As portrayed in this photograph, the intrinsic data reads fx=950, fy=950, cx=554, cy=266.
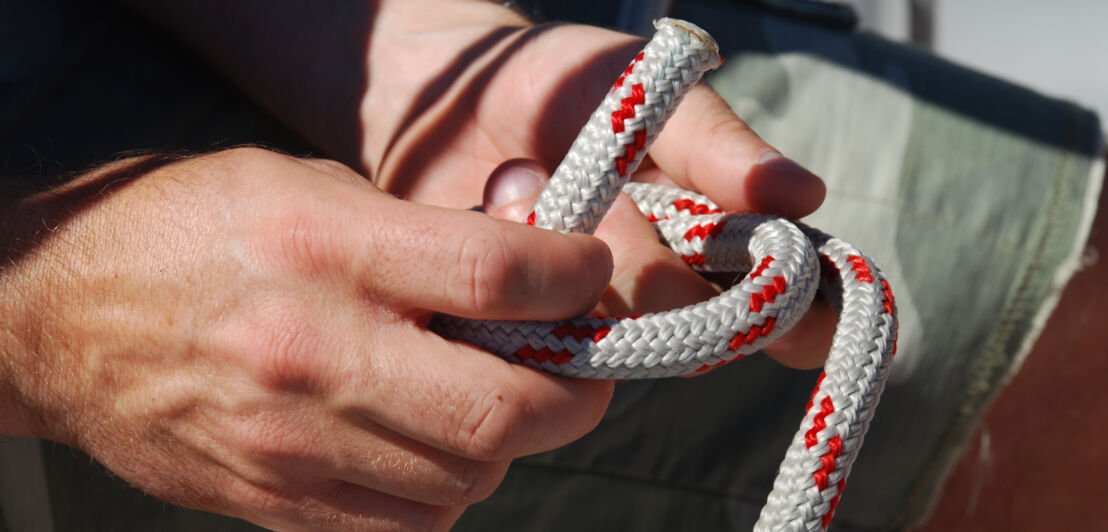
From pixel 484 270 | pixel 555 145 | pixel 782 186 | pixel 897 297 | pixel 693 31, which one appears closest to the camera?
pixel 484 270

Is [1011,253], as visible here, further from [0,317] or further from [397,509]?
[0,317]

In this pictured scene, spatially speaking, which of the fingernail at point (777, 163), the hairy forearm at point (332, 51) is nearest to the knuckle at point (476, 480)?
the fingernail at point (777, 163)

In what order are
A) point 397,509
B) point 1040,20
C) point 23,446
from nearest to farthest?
point 397,509 < point 23,446 < point 1040,20

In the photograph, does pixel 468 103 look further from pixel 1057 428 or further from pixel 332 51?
pixel 1057 428

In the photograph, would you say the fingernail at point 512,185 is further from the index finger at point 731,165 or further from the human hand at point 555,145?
the index finger at point 731,165

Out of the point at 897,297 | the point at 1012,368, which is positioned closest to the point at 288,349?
the point at 897,297

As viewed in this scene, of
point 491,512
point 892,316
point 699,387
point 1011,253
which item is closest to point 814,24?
point 1011,253

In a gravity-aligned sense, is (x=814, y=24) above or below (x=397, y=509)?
above

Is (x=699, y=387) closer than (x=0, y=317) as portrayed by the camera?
No

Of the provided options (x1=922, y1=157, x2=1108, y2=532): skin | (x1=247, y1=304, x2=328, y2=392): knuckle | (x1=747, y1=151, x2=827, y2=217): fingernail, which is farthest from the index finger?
(x1=922, y1=157, x2=1108, y2=532): skin
